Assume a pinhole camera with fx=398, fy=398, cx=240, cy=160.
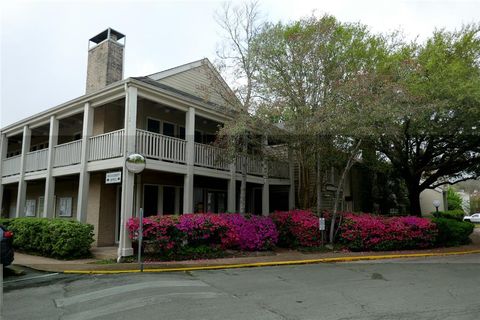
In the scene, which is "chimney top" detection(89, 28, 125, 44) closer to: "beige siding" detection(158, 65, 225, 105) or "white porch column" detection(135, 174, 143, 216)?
"beige siding" detection(158, 65, 225, 105)

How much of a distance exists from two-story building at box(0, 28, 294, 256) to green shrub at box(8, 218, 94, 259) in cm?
96

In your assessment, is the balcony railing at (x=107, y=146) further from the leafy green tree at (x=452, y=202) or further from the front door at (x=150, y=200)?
the leafy green tree at (x=452, y=202)

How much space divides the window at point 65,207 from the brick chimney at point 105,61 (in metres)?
4.94

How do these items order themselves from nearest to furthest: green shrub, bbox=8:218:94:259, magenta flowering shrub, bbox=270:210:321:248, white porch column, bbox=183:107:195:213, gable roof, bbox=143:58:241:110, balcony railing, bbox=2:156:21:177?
green shrub, bbox=8:218:94:259 < white porch column, bbox=183:107:195:213 < magenta flowering shrub, bbox=270:210:321:248 < gable roof, bbox=143:58:241:110 < balcony railing, bbox=2:156:21:177

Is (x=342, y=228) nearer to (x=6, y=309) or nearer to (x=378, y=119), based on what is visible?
(x=378, y=119)

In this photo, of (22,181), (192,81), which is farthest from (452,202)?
(22,181)

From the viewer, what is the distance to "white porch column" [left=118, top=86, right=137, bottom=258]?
11.6 meters

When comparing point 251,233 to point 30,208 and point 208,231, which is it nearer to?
point 208,231

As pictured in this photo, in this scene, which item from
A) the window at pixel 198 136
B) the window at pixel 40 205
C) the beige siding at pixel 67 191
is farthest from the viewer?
the window at pixel 40 205

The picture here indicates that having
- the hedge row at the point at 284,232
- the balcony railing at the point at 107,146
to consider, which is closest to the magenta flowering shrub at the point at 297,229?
the hedge row at the point at 284,232

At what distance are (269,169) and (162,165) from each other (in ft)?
18.5

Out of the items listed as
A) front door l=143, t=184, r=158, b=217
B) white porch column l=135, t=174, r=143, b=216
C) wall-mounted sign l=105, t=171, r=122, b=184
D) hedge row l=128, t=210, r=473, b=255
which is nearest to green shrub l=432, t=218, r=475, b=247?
hedge row l=128, t=210, r=473, b=255

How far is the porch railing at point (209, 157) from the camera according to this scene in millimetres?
14579

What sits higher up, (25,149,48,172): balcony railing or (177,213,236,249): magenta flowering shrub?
(25,149,48,172): balcony railing
